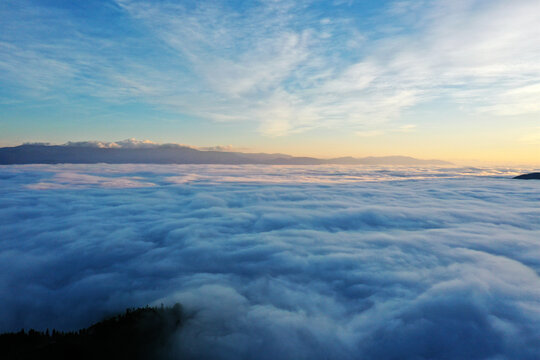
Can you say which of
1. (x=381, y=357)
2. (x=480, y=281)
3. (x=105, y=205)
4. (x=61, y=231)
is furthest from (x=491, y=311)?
(x=105, y=205)

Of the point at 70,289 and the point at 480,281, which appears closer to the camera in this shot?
the point at 480,281

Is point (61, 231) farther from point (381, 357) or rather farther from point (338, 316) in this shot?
point (381, 357)

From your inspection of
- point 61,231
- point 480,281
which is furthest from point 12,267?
point 480,281

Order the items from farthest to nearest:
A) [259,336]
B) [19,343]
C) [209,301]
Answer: [209,301], [259,336], [19,343]

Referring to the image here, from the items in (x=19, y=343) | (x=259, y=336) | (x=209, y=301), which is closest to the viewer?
(x=19, y=343)

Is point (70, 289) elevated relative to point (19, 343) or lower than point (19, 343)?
lower

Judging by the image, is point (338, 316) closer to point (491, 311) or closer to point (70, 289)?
point (491, 311)
